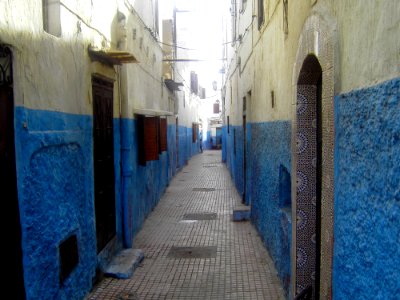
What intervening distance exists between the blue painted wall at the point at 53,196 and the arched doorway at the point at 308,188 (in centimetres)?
257

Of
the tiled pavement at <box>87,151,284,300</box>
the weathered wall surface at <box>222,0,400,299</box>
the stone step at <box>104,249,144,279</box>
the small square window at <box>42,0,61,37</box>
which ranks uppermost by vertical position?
the small square window at <box>42,0,61,37</box>

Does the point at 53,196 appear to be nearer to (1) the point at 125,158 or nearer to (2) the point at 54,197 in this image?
(2) the point at 54,197

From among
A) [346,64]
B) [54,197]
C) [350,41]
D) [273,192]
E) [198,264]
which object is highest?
[350,41]

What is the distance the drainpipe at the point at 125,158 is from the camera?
7.62 meters

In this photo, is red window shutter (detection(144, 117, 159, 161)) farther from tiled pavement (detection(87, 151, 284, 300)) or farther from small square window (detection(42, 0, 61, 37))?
small square window (detection(42, 0, 61, 37))

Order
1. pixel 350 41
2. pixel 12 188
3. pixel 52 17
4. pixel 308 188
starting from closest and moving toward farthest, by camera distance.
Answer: pixel 350 41
pixel 12 188
pixel 308 188
pixel 52 17

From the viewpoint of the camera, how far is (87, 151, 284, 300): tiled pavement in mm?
5918

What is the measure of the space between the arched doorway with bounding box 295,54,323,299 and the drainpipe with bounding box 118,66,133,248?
3737 mm

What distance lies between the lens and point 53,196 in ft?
15.1

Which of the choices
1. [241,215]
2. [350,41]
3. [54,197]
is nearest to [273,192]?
[54,197]

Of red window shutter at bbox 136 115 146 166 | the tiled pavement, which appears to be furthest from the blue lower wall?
red window shutter at bbox 136 115 146 166

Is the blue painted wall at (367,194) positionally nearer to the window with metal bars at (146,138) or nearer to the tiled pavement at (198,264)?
the tiled pavement at (198,264)

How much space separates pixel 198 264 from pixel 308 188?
301 centimetres

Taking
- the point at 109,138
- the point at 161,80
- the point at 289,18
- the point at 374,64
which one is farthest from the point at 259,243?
the point at 161,80
